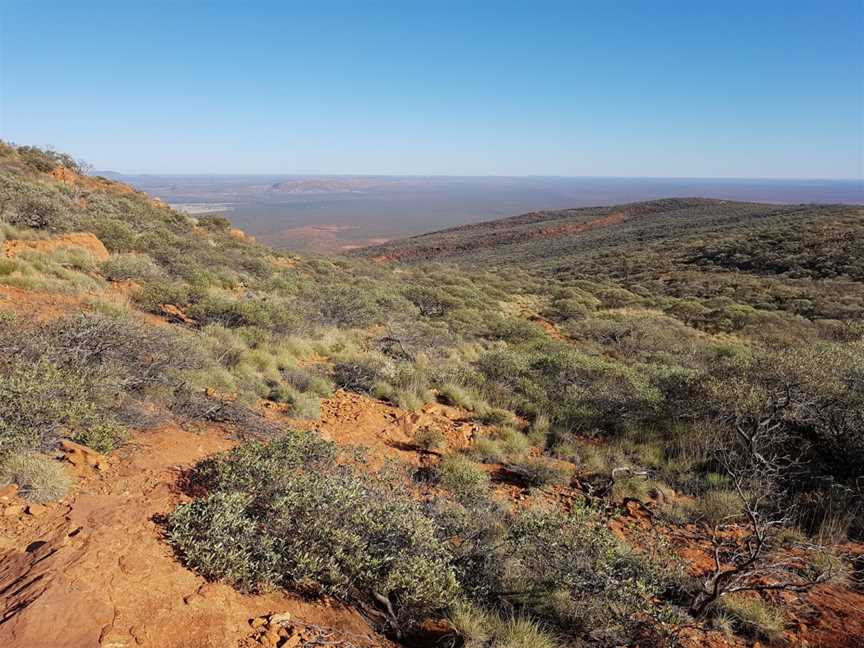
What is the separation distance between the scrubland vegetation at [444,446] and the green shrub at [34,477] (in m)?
0.02

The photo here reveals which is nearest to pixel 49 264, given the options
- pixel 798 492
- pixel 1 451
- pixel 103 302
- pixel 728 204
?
pixel 103 302

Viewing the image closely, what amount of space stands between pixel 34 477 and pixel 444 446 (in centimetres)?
418

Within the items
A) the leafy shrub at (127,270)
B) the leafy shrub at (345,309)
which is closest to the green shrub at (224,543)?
the leafy shrub at (345,309)

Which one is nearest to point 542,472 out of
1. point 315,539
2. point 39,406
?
point 315,539

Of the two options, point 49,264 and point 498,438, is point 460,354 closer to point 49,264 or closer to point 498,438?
point 498,438

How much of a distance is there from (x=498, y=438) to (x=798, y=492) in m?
3.46

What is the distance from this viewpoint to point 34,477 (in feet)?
11.0

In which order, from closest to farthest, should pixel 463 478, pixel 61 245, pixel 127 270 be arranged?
pixel 463 478, pixel 127 270, pixel 61 245

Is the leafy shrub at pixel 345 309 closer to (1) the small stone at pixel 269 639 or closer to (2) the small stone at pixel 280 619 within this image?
(2) the small stone at pixel 280 619

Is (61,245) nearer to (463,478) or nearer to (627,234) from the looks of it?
(463,478)

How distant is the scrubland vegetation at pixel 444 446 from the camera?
3.08 metres

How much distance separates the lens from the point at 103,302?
7281 mm

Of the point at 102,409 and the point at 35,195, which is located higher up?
the point at 35,195

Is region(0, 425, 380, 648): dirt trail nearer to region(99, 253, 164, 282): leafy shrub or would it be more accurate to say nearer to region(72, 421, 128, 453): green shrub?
region(72, 421, 128, 453): green shrub
